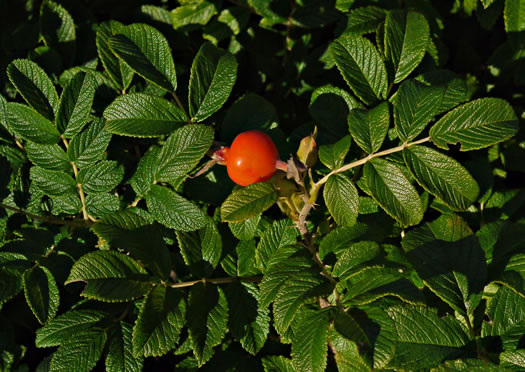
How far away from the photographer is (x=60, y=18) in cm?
214

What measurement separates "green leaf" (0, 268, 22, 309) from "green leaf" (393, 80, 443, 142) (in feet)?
4.23

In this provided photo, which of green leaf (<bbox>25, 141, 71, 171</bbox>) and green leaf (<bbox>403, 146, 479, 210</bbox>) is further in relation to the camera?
green leaf (<bbox>25, 141, 71, 171</bbox>)

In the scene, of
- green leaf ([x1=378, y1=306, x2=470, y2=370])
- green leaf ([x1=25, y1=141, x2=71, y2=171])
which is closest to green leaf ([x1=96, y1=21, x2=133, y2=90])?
green leaf ([x1=25, y1=141, x2=71, y2=171])

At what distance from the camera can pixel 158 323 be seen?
58.4 inches

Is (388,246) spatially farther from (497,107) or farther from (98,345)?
(98,345)

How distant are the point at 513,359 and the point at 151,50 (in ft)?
4.73

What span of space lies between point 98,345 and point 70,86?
870mm

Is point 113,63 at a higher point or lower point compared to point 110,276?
higher

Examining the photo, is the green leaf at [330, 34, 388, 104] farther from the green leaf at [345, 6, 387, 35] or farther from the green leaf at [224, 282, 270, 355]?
the green leaf at [224, 282, 270, 355]

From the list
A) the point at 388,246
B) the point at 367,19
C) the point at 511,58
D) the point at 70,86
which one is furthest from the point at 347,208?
the point at 511,58

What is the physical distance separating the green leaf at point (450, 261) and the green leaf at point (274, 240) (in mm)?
391

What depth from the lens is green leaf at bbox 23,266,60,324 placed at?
160 centimetres

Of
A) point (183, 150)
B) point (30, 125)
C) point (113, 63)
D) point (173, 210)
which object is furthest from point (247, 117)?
point (30, 125)

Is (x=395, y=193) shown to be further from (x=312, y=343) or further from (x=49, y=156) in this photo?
(x=49, y=156)
